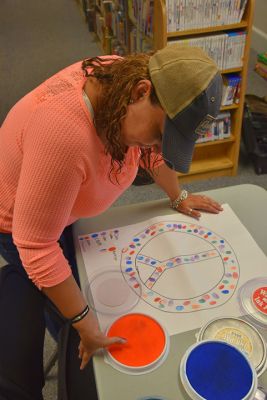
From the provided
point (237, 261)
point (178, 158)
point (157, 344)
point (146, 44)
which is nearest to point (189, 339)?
point (157, 344)

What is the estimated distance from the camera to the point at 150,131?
817mm

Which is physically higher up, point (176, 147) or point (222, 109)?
point (176, 147)

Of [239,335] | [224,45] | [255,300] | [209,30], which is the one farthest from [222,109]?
[239,335]

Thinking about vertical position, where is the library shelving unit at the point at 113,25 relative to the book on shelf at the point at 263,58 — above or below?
above

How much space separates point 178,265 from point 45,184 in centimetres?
45

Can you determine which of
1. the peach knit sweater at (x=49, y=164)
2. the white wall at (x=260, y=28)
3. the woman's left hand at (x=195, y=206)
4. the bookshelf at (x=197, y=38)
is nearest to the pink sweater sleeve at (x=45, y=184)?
the peach knit sweater at (x=49, y=164)

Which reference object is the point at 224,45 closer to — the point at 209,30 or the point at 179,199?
the point at 209,30

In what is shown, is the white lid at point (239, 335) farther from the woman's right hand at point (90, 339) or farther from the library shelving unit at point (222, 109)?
the library shelving unit at point (222, 109)

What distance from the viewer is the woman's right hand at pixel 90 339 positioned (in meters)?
0.86

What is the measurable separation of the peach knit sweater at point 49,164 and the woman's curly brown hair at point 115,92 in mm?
25

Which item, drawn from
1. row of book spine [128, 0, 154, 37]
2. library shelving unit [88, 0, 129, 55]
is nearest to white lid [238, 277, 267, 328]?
row of book spine [128, 0, 154, 37]

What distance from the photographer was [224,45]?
2193mm

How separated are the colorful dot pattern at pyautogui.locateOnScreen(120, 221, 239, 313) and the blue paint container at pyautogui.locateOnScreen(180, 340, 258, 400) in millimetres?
140

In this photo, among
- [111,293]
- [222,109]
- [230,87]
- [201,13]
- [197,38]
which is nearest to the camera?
[111,293]
